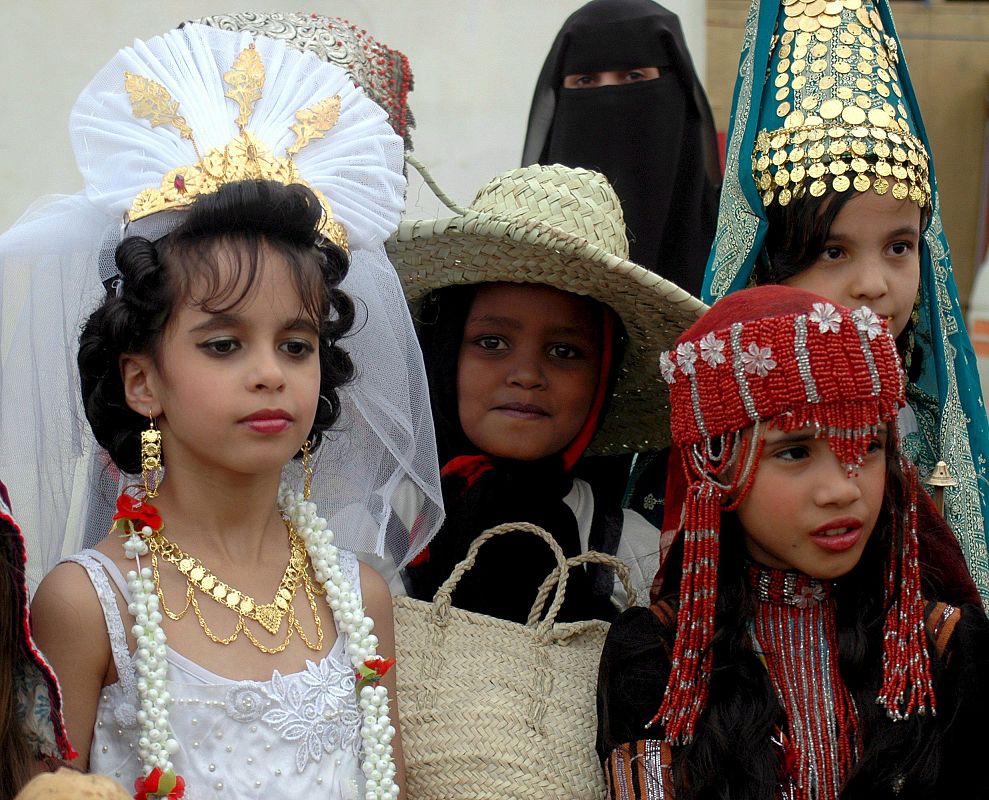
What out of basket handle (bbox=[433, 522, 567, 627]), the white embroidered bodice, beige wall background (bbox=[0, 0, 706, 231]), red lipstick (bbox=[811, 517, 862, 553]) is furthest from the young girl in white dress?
beige wall background (bbox=[0, 0, 706, 231])

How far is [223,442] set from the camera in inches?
90.0

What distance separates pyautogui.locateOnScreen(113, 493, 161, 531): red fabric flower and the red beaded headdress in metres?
0.95

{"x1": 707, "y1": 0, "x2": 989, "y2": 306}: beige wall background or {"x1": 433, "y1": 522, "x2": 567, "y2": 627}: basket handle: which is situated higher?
{"x1": 707, "y1": 0, "x2": 989, "y2": 306}: beige wall background

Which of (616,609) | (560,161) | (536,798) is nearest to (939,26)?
(560,161)

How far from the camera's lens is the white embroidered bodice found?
2.22 metres

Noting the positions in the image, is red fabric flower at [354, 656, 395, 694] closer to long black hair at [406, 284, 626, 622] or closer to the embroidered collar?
long black hair at [406, 284, 626, 622]

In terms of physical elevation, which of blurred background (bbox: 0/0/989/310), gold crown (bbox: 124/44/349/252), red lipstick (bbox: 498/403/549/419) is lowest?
red lipstick (bbox: 498/403/549/419)

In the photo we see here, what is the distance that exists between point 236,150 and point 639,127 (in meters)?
2.28

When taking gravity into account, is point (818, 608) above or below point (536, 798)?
above

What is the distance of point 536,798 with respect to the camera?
2.49 metres

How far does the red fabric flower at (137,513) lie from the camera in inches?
91.4

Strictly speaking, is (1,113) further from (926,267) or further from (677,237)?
(926,267)

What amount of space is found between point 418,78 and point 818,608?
3.64 m

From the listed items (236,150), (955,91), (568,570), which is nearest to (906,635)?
(568,570)
